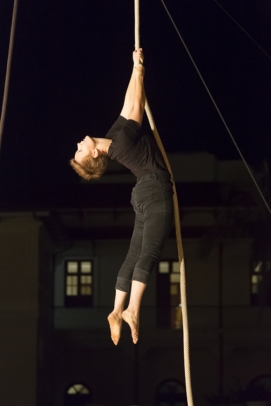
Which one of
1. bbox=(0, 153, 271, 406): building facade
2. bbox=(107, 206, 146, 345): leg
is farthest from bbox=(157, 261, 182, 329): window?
bbox=(107, 206, 146, 345): leg

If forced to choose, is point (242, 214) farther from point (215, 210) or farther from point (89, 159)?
point (89, 159)

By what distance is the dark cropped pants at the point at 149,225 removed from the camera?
2.92 m

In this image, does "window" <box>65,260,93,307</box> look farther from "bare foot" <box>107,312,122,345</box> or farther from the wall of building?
"bare foot" <box>107,312,122,345</box>

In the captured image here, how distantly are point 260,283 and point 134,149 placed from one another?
19.4 feet

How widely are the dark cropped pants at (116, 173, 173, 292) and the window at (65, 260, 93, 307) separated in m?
5.64

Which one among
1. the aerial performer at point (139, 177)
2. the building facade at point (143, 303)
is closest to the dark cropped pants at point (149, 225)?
the aerial performer at point (139, 177)

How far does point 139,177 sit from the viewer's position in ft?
9.98

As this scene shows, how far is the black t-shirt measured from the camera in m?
2.92

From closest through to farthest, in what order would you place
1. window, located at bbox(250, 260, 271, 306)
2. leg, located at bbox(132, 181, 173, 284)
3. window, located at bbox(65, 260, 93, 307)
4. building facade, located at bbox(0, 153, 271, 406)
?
leg, located at bbox(132, 181, 173, 284) < building facade, located at bbox(0, 153, 271, 406) < window, located at bbox(250, 260, 271, 306) < window, located at bbox(65, 260, 93, 307)

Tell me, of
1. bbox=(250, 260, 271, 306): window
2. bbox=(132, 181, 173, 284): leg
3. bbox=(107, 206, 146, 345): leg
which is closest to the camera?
bbox=(132, 181, 173, 284): leg

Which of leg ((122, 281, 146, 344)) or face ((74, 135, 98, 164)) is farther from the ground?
face ((74, 135, 98, 164))

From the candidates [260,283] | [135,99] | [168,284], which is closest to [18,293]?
[168,284]

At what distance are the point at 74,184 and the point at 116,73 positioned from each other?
1.32 metres

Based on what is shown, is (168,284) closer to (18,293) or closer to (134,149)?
(18,293)
